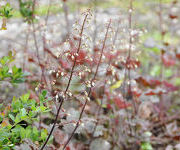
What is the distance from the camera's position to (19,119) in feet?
4.02

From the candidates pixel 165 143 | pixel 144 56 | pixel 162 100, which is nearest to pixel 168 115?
pixel 162 100

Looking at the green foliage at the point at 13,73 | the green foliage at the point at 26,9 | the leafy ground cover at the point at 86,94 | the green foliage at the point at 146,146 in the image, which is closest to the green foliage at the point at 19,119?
the leafy ground cover at the point at 86,94

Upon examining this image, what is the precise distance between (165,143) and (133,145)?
0.34m

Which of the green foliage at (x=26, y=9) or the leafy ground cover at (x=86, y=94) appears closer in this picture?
the leafy ground cover at (x=86, y=94)

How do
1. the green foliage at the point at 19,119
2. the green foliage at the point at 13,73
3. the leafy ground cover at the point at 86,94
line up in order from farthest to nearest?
the green foliage at the point at 13,73 < the leafy ground cover at the point at 86,94 < the green foliage at the point at 19,119

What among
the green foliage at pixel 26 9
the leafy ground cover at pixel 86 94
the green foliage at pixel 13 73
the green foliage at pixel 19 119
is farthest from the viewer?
the green foliage at pixel 26 9

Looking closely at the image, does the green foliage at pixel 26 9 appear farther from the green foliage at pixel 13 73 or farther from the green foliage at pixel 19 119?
the green foliage at pixel 19 119

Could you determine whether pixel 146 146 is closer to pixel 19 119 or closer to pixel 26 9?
pixel 19 119

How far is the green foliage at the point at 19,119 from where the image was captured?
117 cm

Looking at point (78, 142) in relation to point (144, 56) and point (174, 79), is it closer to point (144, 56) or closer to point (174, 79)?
point (174, 79)

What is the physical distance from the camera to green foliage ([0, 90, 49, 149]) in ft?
3.84

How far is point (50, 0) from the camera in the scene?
1.89m

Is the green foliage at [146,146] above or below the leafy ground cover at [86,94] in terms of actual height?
below

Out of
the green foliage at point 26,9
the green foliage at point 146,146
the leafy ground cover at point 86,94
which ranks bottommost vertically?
the green foliage at point 146,146
